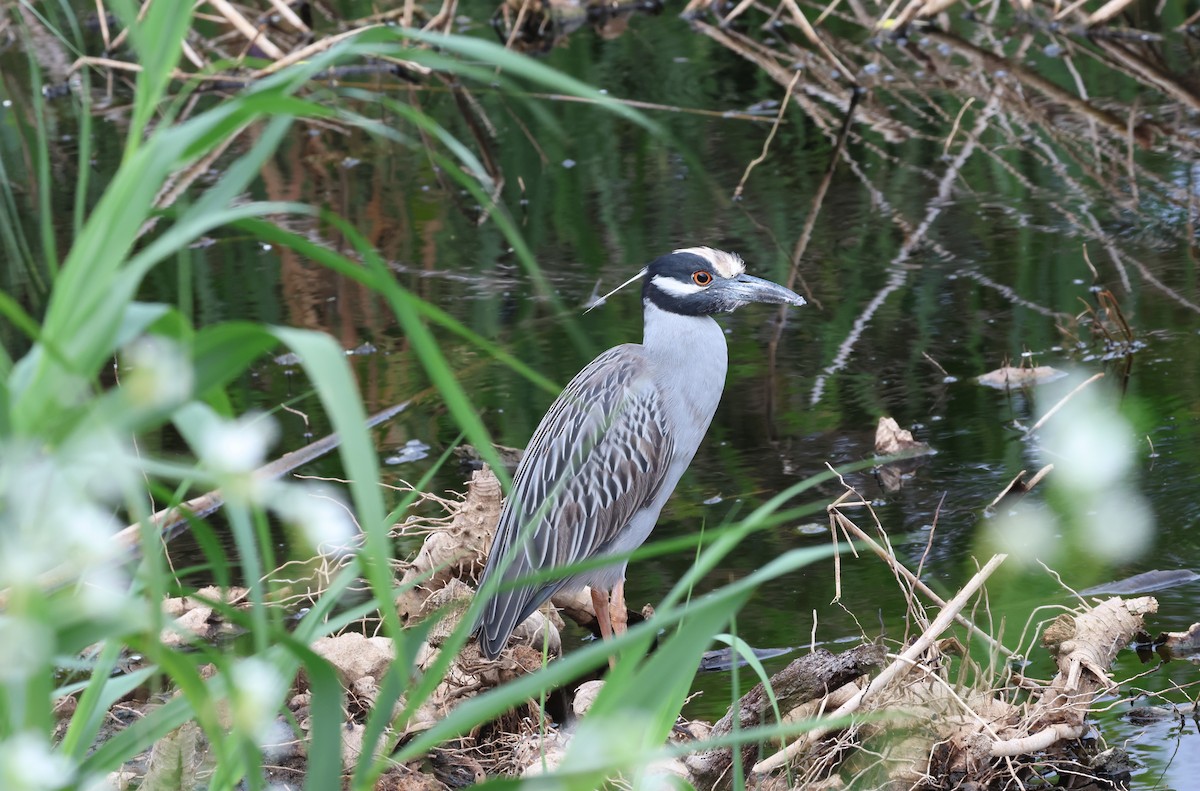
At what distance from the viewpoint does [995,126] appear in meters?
8.71

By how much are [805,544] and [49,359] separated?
2.92 metres

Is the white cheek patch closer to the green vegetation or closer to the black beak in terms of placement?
the black beak

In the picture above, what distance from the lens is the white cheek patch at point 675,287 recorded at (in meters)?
4.36

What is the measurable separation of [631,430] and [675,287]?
0.50 meters

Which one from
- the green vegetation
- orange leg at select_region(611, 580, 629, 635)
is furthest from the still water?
the green vegetation

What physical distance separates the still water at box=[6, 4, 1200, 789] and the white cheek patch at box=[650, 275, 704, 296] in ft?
2.14

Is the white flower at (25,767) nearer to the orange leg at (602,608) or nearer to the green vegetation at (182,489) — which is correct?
the green vegetation at (182,489)

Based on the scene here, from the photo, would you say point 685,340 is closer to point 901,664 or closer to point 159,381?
point 901,664

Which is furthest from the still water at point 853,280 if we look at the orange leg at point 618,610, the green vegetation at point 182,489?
the green vegetation at point 182,489

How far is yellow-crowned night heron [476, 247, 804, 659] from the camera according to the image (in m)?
3.96

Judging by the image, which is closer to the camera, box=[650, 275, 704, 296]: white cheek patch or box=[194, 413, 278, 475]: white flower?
box=[194, 413, 278, 475]: white flower

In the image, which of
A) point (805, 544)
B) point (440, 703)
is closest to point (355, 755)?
point (440, 703)

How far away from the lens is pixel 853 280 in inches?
254

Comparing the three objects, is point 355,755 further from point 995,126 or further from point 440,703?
point 995,126
